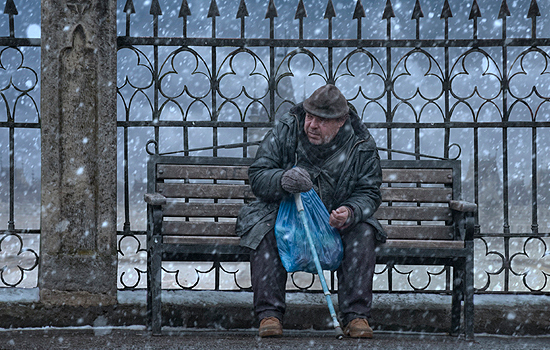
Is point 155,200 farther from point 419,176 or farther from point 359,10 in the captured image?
point 359,10

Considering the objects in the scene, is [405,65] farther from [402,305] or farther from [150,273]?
[150,273]

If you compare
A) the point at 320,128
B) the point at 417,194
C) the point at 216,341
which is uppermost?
the point at 320,128

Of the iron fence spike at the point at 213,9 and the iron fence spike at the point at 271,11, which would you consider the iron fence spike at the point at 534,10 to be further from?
the iron fence spike at the point at 213,9

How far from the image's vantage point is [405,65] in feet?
14.8

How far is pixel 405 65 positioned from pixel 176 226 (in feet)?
7.05

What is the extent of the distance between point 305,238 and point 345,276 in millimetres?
330

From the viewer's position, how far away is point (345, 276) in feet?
11.3

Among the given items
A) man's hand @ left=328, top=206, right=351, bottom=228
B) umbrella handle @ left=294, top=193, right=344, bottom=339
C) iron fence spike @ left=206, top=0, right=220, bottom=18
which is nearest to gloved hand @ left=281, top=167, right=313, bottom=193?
umbrella handle @ left=294, top=193, right=344, bottom=339

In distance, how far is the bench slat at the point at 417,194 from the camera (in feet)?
13.7

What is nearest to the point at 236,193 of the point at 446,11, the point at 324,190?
the point at 324,190

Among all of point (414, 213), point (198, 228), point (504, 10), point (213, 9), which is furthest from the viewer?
point (504, 10)

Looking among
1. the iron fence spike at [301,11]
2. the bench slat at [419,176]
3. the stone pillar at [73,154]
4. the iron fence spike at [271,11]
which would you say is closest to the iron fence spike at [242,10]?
the iron fence spike at [271,11]

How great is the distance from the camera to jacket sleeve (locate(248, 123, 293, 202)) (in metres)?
3.43

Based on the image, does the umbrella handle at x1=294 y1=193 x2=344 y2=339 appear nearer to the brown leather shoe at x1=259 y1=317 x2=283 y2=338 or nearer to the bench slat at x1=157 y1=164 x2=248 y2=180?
the brown leather shoe at x1=259 y1=317 x2=283 y2=338
